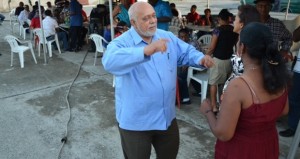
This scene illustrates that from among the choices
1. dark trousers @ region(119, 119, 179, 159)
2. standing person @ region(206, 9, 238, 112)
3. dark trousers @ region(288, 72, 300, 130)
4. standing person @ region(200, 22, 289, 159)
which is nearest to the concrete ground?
dark trousers @ region(288, 72, 300, 130)

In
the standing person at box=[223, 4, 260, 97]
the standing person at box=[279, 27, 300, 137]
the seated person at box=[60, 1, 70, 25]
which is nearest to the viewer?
the standing person at box=[223, 4, 260, 97]

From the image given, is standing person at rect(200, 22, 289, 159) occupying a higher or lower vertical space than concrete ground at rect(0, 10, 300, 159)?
higher

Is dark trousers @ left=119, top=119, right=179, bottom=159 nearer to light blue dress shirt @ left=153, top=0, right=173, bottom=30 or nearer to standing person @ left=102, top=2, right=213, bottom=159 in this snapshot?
standing person @ left=102, top=2, right=213, bottom=159

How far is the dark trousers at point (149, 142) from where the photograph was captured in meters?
2.23

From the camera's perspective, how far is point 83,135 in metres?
3.99

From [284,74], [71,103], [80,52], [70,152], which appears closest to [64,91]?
[71,103]

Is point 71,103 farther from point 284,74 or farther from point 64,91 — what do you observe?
point 284,74

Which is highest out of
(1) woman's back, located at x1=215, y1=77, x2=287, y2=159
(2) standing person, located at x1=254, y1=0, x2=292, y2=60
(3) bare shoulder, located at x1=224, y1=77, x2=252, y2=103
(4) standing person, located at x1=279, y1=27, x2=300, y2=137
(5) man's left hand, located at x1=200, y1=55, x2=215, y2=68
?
(2) standing person, located at x1=254, y1=0, x2=292, y2=60

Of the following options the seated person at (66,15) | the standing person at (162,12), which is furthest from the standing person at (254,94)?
the seated person at (66,15)

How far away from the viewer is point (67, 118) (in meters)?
4.51

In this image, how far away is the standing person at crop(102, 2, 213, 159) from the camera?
2.00 metres

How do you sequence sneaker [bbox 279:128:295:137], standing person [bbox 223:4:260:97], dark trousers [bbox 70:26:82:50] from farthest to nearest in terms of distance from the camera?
dark trousers [bbox 70:26:82:50] → sneaker [bbox 279:128:295:137] → standing person [bbox 223:4:260:97]

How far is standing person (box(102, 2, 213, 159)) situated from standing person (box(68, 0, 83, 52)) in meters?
7.21

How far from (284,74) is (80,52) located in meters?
8.05
